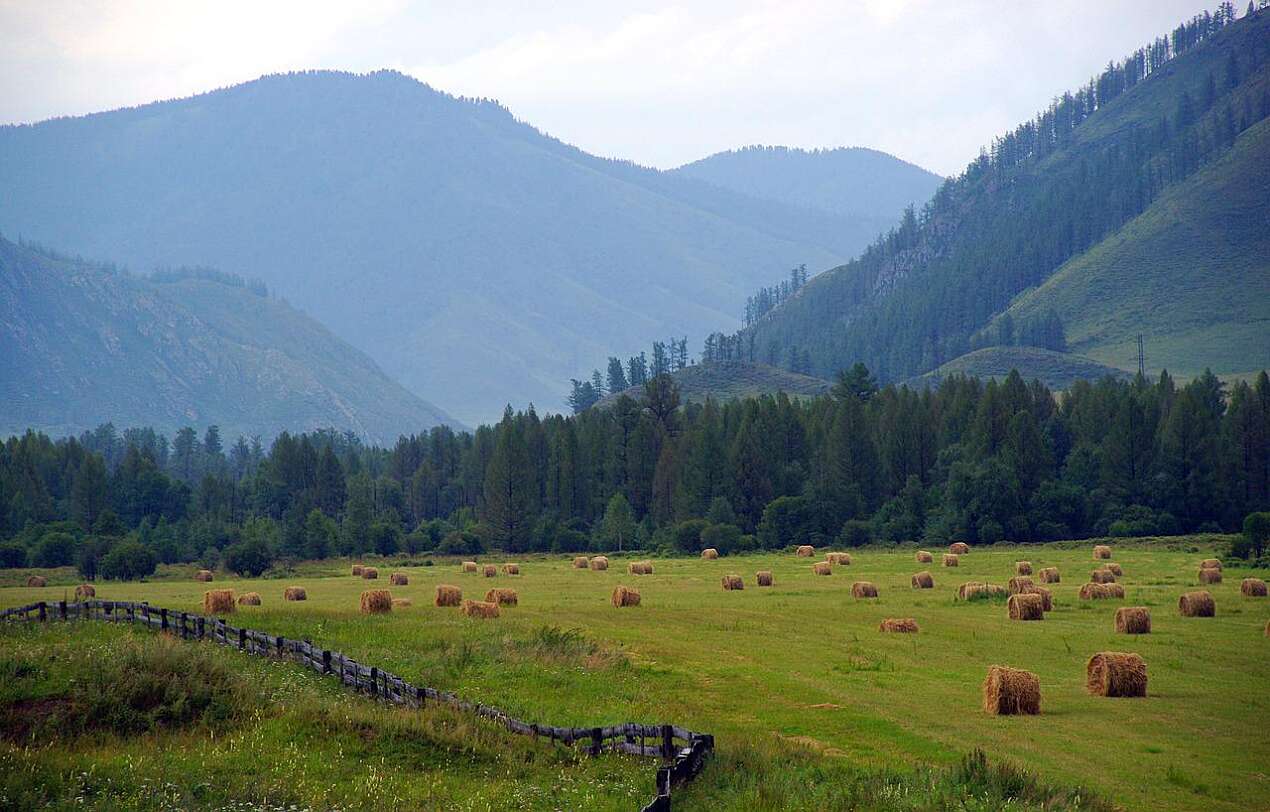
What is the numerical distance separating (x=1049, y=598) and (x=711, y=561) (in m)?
51.5

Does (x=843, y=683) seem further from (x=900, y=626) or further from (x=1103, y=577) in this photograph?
(x=1103, y=577)

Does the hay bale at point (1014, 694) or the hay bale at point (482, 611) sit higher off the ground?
the hay bale at point (482, 611)

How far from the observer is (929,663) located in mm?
37531

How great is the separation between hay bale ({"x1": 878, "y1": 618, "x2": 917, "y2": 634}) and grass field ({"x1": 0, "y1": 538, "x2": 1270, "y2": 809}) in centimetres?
88

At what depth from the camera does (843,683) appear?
A: 34.3m

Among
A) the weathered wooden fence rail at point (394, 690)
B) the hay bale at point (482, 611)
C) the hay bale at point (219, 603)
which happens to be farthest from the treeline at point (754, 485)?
the weathered wooden fence rail at point (394, 690)

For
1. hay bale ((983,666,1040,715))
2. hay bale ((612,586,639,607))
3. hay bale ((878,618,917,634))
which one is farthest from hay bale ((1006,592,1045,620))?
hay bale ((983,666,1040,715))

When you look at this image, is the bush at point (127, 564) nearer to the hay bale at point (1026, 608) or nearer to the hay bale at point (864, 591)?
the hay bale at point (864, 591)

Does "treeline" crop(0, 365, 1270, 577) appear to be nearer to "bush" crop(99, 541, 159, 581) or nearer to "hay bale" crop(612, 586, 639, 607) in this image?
"bush" crop(99, 541, 159, 581)

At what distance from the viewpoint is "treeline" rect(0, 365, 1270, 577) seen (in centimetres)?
12250

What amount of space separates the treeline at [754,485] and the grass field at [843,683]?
5987 centimetres

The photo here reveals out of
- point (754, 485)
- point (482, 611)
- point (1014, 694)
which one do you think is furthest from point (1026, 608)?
point (754, 485)

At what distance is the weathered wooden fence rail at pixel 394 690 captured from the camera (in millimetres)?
25016

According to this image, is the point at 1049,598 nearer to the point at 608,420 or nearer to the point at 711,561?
the point at 711,561
